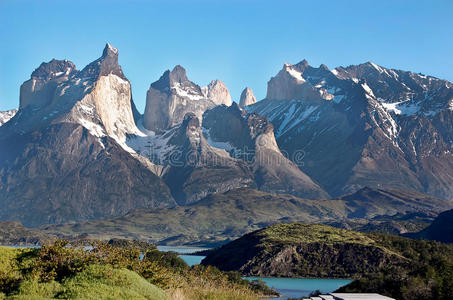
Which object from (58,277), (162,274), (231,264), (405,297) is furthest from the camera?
(231,264)

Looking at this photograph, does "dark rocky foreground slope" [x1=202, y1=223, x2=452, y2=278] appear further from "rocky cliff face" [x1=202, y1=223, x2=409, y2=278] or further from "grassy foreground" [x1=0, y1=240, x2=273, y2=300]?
"grassy foreground" [x1=0, y1=240, x2=273, y2=300]

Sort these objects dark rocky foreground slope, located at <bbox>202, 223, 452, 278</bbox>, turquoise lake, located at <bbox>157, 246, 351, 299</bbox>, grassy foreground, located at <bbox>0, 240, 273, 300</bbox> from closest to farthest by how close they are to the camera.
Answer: grassy foreground, located at <bbox>0, 240, 273, 300</bbox>, turquoise lake, located at <bbox>157, 246, 351, 299</bbox>, dark rocky foreground slope, located at <bbox>202, 223, 452, 278</bbox>

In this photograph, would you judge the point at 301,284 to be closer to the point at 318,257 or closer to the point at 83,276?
the point at 318,257

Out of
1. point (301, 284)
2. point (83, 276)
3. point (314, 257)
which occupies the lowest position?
point (301, 284)

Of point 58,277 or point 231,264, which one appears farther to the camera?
point 231,264

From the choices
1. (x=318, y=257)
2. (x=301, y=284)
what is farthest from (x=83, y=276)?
(x=318, y=257)

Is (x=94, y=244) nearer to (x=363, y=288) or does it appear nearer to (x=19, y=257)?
(x=19, y=257)

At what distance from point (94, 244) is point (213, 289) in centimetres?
715

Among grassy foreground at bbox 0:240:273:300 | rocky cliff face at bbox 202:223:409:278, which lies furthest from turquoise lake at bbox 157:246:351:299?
grassy foreground at bbox 0:240:273:300

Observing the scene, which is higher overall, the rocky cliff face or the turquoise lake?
the rocky cliff face

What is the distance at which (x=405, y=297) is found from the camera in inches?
1880

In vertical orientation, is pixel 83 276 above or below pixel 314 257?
above

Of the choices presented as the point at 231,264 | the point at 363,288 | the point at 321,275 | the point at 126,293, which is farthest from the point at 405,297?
the point at 231,264

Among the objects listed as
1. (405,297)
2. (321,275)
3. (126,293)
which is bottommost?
(321,275)
